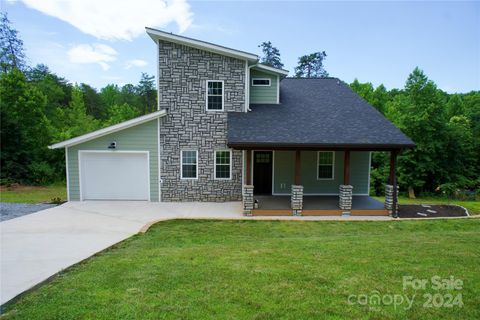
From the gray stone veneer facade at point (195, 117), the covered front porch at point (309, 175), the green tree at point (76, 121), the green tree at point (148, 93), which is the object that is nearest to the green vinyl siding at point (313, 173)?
the covered front porch at point (309, 175)

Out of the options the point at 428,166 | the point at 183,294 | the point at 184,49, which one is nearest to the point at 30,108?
the point at 184,49

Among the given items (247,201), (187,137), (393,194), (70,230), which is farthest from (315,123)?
(70,230)

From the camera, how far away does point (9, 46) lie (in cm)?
2623

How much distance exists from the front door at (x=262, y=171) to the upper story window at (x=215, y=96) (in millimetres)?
2530

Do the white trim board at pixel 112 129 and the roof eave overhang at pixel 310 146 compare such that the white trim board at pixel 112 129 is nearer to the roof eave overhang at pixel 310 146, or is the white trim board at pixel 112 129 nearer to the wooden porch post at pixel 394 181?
the roof eave overhang at pixel 310 146

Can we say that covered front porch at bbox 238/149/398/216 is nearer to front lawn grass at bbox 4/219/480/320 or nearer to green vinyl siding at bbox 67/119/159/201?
green vinyl siding at bbox 67/119/159/201

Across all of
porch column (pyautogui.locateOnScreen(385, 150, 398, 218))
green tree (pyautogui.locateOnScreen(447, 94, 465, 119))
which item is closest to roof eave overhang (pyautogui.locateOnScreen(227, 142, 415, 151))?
porch column (pyautogui.locateOnScreen(385, 150, 398, 218))

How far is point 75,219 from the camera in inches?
335

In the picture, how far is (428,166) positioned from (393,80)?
1867 centimetres

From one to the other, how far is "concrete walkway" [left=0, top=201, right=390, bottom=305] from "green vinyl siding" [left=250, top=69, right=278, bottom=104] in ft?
15.4

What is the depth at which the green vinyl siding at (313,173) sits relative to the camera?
39.0 feet

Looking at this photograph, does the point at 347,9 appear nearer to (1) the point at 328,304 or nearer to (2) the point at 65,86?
(1) the point at 328,304

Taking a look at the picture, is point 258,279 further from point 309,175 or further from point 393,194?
point 309,175

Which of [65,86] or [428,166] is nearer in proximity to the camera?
[428,166]
